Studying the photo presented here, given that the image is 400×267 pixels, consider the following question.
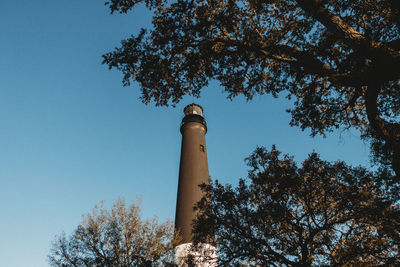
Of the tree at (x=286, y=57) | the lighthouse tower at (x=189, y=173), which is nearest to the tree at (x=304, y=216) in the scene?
the tree at (x=286, y=57)

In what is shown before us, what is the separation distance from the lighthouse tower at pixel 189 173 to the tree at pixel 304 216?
24.3 feet

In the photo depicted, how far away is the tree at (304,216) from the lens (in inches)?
309

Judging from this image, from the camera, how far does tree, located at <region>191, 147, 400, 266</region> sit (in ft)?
25.8

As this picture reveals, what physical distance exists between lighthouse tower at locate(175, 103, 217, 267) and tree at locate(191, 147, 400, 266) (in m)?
7.42

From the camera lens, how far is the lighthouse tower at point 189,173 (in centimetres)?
1977

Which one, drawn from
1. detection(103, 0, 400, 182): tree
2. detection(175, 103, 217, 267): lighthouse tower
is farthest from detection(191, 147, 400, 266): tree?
detection(175, 103, 217, 267): lighthouse tower

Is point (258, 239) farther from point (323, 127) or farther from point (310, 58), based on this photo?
point (310, 58)

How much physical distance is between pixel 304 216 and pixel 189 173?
1480 cm

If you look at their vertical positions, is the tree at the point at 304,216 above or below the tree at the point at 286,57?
below

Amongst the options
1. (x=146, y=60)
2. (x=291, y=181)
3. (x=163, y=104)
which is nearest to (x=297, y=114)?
(x=291, y=181)

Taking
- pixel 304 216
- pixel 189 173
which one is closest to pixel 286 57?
pixel 304 216

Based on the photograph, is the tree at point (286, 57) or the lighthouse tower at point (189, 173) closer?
the tree at point (286, 57)

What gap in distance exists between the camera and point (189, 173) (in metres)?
22.9

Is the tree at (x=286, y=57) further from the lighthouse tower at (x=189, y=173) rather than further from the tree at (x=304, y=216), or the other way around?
the lighthouse tower at (x=189, y=173)
